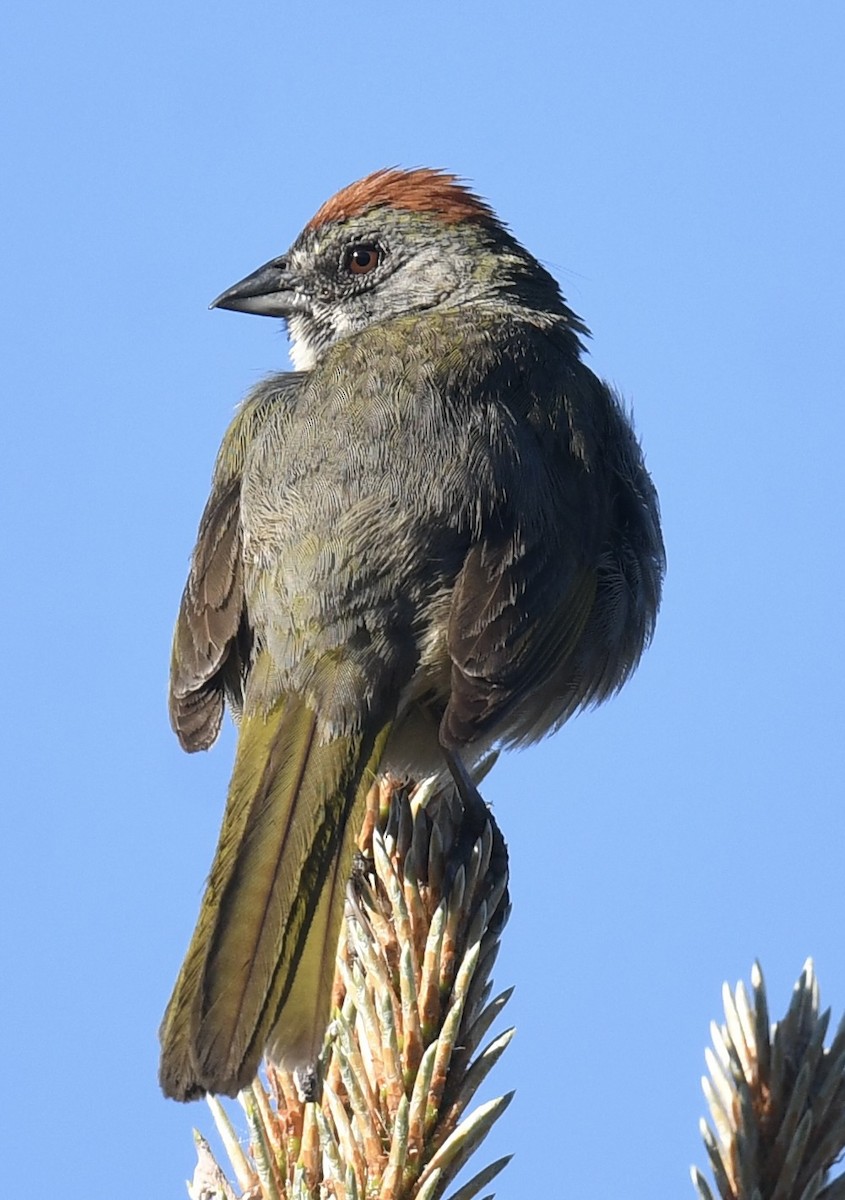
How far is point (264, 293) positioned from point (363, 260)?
1.34ft

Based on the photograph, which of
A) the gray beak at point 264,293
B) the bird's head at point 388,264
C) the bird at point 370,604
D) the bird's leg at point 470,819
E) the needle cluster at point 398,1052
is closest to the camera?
the needle cluster at point 398,1052

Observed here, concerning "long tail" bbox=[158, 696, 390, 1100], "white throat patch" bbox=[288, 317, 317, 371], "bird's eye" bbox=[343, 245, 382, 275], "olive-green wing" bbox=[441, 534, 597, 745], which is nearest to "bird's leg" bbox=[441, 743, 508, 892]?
"olive-green wing" bbox=[441, 534, 597, 745]

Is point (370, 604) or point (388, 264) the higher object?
point (388, 264)

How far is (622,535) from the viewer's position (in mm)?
4961

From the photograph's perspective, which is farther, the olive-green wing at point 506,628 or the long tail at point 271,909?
the olive-green wing at point 506,628

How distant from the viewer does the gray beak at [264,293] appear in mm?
5691

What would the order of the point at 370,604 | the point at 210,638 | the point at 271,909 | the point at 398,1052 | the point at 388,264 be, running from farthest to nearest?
the point at 388,264 < the point at 210,638 < the point at 370,604 < the point at 271,909 < the point at 398,1052

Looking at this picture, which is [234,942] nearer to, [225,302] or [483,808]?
[483,808]

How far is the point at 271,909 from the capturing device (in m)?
3.44

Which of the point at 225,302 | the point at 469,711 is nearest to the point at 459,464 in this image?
the point at 469,711

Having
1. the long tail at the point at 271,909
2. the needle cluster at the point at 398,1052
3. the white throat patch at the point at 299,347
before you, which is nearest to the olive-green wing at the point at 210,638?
the long tail at the point at 271,909

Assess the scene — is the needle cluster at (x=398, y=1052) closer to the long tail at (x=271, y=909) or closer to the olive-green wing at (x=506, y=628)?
the long tail at (x=271, y=909)

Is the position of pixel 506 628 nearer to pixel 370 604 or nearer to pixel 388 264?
pixel 370 604

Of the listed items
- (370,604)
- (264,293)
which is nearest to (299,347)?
(264,293)
